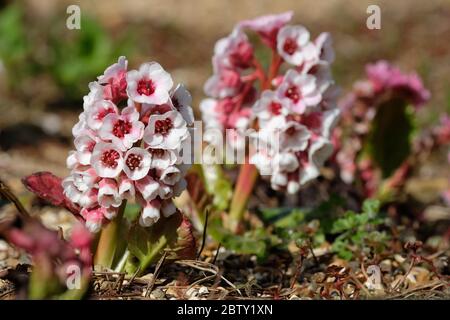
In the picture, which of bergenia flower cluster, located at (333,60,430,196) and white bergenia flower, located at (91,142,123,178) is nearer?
white bergenia flower, located at (91,142,123,178)

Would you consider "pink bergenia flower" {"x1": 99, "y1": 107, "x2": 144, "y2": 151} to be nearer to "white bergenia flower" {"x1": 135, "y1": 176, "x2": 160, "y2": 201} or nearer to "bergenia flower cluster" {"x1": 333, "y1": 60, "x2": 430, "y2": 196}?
"white bergenia flower" {"x1": 135, "y1": 176, "x2": 160, "y2": 201}

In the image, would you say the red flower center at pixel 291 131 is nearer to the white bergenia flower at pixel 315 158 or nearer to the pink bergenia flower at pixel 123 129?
the white bergenia flower at pixel 315 158

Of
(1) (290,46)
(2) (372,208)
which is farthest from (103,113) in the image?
(2) (372,208)

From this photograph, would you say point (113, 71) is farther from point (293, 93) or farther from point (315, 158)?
point (315, 158)

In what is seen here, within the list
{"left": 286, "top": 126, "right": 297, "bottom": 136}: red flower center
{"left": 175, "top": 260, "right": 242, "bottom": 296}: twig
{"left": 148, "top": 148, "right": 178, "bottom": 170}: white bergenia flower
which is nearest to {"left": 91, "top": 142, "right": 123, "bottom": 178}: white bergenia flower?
{"left": 148, "top": 148, "right": 178, "bottom": 170}: white bergenia flower

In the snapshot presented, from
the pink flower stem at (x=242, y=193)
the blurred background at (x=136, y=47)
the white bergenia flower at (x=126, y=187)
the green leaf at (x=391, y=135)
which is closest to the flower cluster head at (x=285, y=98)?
the pink flower stem at (x=242, y=193)

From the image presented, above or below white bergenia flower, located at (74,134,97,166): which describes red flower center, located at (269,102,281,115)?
above

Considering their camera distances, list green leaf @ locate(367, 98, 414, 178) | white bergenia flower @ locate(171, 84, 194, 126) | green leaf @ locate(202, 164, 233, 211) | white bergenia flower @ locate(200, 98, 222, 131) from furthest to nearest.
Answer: green leaf @ locate(367, 98, 414, 178) → green leaf @ locate(202, 164, 233, 211) → white bergenia flower @ locate(200, 98, 222, 131) → white bergenia flower @ locate(171, 84, 194, 126)
